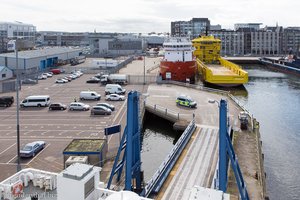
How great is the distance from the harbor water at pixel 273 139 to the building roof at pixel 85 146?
370cm

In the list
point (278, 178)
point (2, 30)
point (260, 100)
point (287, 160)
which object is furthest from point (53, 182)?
point (2, 30)

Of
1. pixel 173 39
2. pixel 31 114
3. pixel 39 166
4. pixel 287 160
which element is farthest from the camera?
pixel 173 39

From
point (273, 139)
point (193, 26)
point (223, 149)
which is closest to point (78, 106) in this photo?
point (273, 139)

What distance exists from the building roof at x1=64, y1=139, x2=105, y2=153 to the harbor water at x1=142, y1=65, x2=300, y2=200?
3.70m

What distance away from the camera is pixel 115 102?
39500mm

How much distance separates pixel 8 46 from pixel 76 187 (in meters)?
99.1

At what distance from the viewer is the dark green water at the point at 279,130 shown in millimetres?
21719

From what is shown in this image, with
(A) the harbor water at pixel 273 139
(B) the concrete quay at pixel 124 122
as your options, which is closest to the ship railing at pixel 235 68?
(A) the harbor water at pixel 273 139

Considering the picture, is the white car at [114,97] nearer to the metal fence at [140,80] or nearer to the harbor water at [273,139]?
the harbor water at [273,139]

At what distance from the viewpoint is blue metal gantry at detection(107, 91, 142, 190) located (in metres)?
16.5

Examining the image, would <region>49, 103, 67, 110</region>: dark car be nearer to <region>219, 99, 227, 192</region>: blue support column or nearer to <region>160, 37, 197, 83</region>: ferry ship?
<region>219, 99, 227, 192</region>: blue support column

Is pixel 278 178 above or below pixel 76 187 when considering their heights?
below

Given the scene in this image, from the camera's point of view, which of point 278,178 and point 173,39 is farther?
point 173,39

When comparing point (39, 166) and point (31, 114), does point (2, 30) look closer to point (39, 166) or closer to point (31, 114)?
point (31, 114)
